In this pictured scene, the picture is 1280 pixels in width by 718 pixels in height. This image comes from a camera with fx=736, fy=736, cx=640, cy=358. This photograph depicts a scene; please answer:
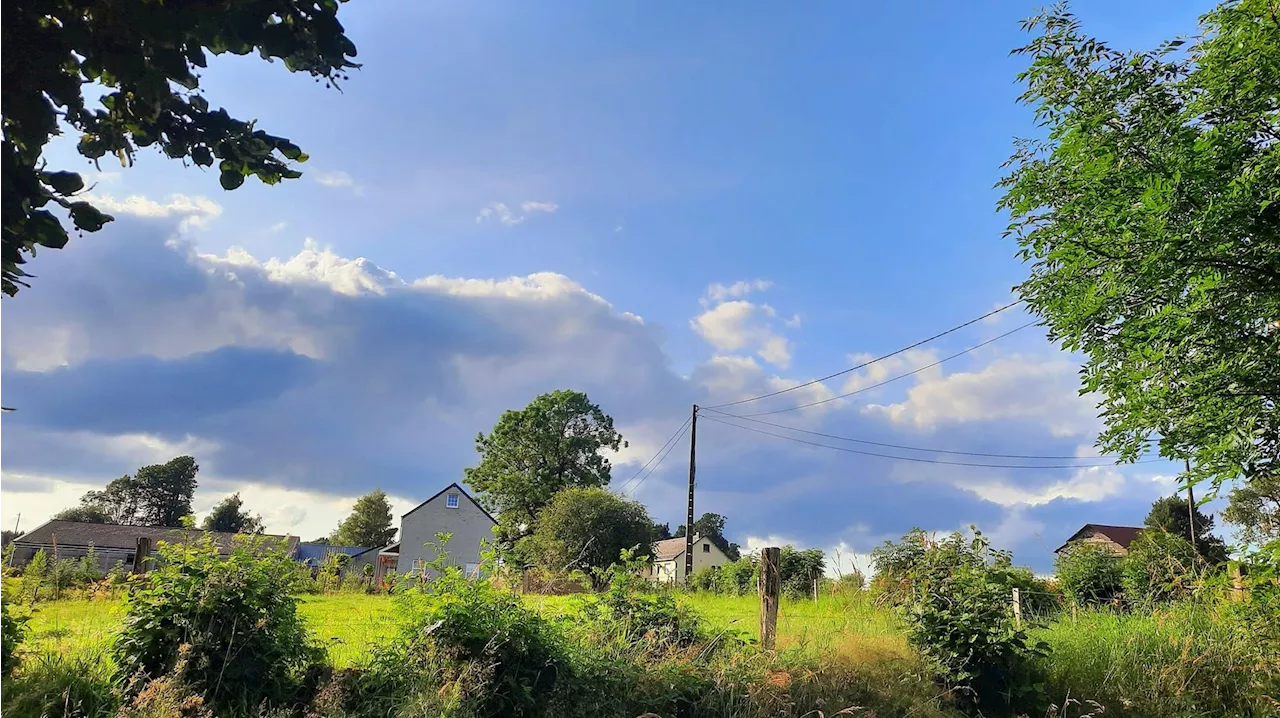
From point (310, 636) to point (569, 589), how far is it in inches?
108

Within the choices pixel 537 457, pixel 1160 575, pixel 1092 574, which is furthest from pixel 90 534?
pixel 1160 575

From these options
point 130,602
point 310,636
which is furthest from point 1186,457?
point 130,602

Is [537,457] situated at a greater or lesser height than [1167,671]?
greater

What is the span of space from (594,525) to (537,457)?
411 inches

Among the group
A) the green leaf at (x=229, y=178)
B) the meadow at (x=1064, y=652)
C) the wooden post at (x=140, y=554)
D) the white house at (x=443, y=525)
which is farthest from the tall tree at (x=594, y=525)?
the green leaf at (x=229, y=178)

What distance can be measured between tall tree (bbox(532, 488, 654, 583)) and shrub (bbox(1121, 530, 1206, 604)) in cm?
1898

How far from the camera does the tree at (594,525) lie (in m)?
30.3

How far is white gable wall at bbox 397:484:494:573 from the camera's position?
33.8 meters

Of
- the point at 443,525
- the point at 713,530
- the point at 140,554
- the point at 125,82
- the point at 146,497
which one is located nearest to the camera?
the point at 125,82

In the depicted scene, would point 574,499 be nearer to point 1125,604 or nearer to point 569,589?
point 1125,604

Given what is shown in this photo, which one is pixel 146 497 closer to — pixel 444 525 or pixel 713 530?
pixel 444 525

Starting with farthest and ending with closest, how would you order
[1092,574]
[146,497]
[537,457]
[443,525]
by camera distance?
[146,497], [537,457], [443,525], [1092,574]

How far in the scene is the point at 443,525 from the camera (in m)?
34.5

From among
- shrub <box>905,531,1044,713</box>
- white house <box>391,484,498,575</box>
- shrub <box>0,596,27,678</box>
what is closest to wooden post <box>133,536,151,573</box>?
shrub <box>0,596,27,678</box>
